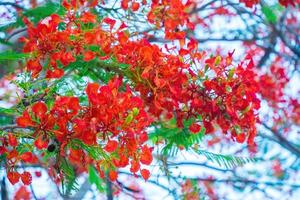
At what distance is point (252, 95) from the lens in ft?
8.10

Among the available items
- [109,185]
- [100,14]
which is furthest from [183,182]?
[100,14]

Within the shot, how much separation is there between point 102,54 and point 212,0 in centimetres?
372

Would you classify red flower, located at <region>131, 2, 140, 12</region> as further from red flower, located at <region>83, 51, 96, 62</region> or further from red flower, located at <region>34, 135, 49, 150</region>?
red flower, located at <region>34, 135, 49, 150</region>

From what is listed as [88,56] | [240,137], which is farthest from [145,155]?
[240,137]

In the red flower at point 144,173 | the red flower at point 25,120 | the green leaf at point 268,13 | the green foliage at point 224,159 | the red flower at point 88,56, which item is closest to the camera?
the red flower at point 25,120

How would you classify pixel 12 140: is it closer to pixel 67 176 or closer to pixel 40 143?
pixel 40 143

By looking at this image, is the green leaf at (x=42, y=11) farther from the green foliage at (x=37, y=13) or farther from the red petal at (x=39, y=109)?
the red petal at (x=39, y=109)

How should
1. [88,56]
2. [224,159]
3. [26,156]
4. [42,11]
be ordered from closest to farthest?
[26,156]
[88,56]
[224,159]
[42,11]

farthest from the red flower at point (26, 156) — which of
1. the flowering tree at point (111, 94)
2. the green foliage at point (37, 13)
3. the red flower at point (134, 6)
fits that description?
the red flower at point (134, 6)

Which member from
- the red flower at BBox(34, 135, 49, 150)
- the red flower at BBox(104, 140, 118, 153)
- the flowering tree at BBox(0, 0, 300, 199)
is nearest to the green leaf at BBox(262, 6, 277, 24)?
the flowering tree at BBox(0, 0, 300, 199)

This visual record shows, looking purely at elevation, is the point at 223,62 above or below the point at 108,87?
above

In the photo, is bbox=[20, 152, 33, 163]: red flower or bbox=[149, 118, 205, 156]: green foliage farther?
bbox=[149, 118, 205, 156]: green foliage

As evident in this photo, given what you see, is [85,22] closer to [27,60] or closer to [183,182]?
[27,60]

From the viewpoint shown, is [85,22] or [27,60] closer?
[27,60]
